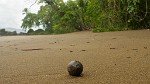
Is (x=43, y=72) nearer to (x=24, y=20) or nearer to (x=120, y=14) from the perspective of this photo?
(x=120, y=14)

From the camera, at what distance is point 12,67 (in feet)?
8.67

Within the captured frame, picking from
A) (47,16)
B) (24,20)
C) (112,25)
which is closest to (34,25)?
(24,20)

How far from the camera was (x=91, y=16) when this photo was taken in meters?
9.37

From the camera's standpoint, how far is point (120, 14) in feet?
23.1

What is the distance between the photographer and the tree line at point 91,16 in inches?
267

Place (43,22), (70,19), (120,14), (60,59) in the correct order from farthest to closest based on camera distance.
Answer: (43,22) → (70,19) → (120,14) → (60,59)

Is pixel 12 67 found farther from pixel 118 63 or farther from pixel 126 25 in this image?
pixel 126 25

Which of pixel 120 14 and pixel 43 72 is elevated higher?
pixel 120 14

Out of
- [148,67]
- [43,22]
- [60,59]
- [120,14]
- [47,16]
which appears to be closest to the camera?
[148,67]

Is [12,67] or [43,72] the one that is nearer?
[43,72]

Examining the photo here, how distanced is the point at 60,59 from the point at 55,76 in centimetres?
78

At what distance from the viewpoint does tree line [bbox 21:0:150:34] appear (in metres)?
6.77

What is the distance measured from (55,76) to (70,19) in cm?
784

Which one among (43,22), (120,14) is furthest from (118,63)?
(43,22)
